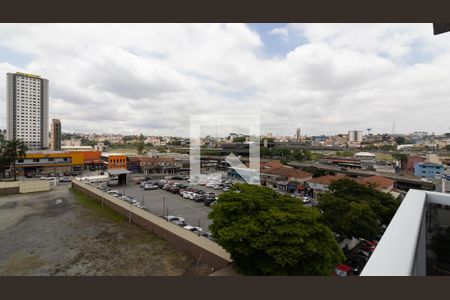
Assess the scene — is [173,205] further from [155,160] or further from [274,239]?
[155,160]

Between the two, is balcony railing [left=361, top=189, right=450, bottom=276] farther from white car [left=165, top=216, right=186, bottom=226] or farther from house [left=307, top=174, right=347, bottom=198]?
house [left=307, top=174, right=347, bottom=198]

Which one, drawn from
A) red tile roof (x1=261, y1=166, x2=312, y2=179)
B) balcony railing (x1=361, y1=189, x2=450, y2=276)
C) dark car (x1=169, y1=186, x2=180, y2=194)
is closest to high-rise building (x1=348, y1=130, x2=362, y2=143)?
red tile roof (x1=261, y1=166, x2=312, y2=179)

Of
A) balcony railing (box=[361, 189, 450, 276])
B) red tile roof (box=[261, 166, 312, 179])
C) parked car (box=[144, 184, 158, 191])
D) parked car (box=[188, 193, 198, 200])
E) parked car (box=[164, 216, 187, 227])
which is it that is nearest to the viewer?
balcony railing (box=[361, 189, 450, 276])

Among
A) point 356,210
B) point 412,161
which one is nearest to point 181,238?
point 356,210

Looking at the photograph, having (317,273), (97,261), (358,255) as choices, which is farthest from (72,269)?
(358,255)

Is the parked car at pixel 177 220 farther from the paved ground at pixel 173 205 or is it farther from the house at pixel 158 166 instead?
the house at pixel 158 166

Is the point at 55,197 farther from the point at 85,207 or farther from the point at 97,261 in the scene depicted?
the point at 97,261

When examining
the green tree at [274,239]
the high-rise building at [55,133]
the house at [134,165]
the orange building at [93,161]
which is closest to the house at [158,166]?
the house at [134,165]
